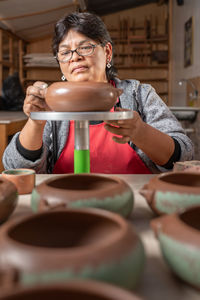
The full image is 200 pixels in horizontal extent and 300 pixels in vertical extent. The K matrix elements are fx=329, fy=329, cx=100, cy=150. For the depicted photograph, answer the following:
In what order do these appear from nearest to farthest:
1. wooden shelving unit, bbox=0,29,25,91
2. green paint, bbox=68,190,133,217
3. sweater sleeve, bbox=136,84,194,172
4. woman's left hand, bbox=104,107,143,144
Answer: green paint, bbox=68,190,133,217 < woman's left hand, bbox=104,107,143,144 < sweater sleeve, bbox=136,84,194,172 < wooden shelving unit, bbox=0,29,25,91

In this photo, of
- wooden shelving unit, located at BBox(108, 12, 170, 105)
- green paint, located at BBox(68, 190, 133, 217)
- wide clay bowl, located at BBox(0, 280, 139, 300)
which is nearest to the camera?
wide clay bowl, located at BBox(0, 280, 139, 300)

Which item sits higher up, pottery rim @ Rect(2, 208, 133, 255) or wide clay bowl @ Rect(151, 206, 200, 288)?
pottery rim @ Rect(2, 208, 133, 255)

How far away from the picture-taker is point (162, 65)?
5387mm

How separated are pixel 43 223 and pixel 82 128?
0.47m

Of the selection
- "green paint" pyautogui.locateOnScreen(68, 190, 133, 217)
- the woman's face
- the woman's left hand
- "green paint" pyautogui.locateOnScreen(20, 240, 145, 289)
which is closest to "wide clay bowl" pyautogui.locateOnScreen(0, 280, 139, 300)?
"green paint" pyautogui.locateOnScreen(20, 240, 145, 289)

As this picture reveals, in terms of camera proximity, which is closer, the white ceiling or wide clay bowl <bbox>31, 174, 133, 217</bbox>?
wide clay bowl <bbox>31, 174, 133, 217</bbox>

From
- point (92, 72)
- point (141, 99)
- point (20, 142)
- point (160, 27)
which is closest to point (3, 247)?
point (20, 142)

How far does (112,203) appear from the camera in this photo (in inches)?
21.3

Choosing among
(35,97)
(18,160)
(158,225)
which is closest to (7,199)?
(158,225)

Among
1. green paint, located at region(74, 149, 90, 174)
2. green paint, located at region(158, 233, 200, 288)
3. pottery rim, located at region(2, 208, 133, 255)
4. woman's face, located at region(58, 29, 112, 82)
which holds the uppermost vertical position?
woman's face, located at region(58, 29, 112, 82)

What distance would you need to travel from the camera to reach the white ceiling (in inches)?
108

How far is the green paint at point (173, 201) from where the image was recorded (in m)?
0.54

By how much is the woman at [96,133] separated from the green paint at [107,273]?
788 mm

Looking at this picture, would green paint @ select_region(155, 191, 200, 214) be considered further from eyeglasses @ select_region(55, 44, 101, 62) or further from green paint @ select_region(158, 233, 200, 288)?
eyeglasses @ select_region(55, 44, 101, 62)
